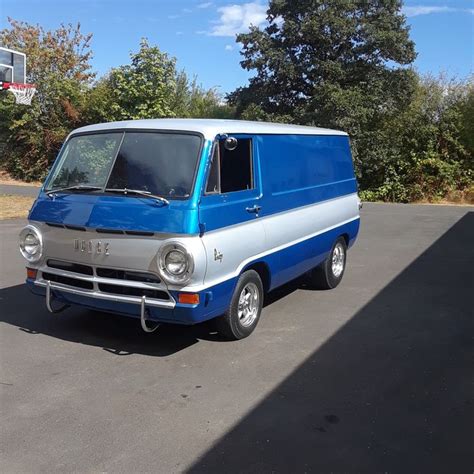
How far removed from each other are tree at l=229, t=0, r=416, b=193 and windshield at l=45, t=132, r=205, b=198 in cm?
1716

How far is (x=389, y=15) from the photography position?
22344mm

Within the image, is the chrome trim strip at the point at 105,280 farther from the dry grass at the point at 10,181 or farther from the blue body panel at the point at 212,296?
the dry grass at the point at 10,181

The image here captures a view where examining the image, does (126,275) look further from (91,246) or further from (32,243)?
(32,243)

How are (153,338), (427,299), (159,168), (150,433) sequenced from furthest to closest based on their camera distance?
(427,299), (153,338), (159,168), (150,433)

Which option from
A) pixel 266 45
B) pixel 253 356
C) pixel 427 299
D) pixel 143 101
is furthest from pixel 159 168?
pixel 266 45

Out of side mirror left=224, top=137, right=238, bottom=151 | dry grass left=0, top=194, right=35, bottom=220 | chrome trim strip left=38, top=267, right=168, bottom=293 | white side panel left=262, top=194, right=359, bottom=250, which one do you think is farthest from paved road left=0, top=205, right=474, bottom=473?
dry grass left=0, top=194, right=35, bottom=220

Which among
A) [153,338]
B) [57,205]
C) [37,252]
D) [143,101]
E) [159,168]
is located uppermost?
[143,101]

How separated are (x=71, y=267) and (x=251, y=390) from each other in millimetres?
2049

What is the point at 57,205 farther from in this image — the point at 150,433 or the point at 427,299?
the point at 427,299

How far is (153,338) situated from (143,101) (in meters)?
16.6

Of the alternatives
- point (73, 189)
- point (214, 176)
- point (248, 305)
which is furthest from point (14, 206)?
point (214, 176)

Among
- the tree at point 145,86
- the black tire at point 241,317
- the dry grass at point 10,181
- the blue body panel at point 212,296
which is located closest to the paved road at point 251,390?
the black tire at point 241,317

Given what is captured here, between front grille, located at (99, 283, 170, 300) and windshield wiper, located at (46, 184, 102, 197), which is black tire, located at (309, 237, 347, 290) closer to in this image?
front grille, located at (99, 283, 170, 300)

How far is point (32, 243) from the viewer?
5.10m
